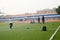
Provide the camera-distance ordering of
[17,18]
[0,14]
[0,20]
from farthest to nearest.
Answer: [0,14], [17,18], [0,20]

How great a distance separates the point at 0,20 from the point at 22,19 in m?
6.78

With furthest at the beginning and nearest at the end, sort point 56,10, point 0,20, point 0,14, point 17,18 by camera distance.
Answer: point 56,10 → point 0,14 → point 17,18 → point 0,20

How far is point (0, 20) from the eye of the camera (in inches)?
1692

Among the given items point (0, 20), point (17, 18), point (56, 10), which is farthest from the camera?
point (56, 10)

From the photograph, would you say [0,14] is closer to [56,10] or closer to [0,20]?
[0,20]

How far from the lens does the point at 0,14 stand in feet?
175

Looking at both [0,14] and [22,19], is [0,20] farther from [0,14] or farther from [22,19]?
[0,14]

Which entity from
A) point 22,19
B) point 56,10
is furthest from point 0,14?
point 56,10

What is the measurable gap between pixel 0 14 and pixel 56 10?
790 inches

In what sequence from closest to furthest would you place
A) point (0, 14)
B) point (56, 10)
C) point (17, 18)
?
point (17, 18)
point (0, 14)
point (56, 10)

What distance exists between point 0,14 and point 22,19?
7.70 meters

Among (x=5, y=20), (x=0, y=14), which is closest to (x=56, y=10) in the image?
(x=0, y=14)

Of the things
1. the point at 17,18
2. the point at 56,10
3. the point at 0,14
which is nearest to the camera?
the point at 17,18

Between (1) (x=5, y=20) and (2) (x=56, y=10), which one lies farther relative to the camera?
(2) (x=56, y=10)
